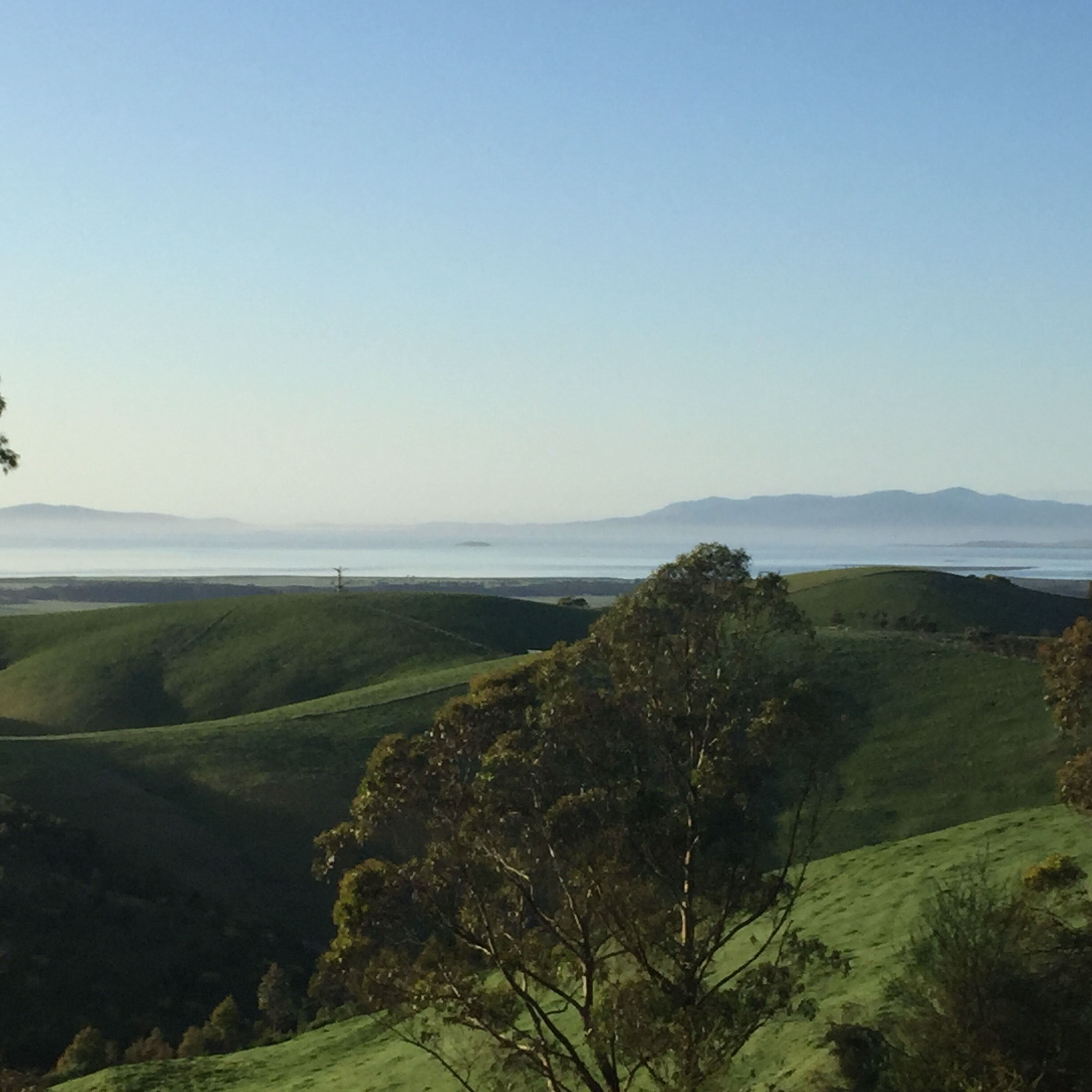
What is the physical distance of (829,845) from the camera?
51.5 metres

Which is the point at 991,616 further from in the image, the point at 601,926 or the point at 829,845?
the point at 601,926

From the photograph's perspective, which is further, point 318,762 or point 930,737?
point 318,762

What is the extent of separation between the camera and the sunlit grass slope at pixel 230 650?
9738 centimetres

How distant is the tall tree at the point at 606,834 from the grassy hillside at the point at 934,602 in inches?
3632

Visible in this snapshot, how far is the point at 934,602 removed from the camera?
12794 cm

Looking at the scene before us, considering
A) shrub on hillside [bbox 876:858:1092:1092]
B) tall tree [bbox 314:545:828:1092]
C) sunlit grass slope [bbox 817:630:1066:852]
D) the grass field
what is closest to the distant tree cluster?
the grass field

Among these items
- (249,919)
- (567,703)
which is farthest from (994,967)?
(249,919)

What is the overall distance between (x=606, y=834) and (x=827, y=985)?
38.5 ft

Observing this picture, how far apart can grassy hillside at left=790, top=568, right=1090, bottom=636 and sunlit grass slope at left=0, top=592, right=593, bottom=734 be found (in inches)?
1017

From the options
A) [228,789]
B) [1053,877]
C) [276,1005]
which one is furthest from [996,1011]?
[228,789]

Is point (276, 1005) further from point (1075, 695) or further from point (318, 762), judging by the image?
point (1075, 695)

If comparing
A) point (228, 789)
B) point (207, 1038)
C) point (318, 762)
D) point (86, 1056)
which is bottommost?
point (207, 1038)

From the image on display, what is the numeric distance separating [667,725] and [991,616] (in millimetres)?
110950

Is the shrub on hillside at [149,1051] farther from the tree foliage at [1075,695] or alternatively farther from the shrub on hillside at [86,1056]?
the tree foliage at [1075,695]
